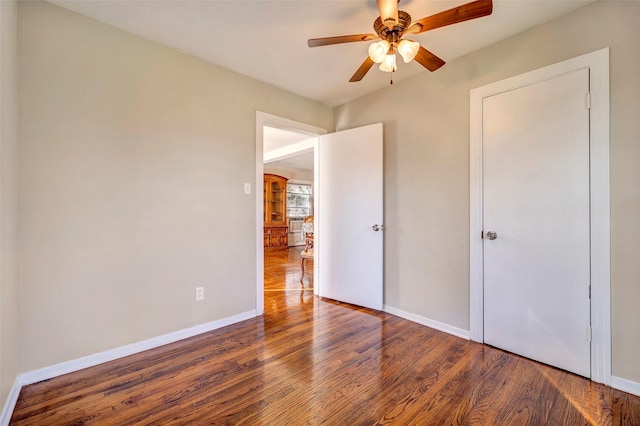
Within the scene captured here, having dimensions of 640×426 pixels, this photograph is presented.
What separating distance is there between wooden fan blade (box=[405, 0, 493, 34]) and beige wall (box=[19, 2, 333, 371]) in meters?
1.78

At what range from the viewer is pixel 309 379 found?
1.79 metres

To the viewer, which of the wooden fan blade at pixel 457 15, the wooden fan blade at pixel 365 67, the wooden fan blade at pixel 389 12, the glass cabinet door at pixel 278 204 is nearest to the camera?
the wooden fan blade at pixel 457 15

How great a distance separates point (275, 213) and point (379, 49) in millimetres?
6395

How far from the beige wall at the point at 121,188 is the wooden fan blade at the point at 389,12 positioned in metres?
1.63

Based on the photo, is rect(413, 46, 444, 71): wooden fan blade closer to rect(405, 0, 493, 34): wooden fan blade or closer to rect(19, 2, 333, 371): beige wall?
rect(405, 0, 493, 34): wooden fan blade

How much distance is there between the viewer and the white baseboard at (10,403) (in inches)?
54.7

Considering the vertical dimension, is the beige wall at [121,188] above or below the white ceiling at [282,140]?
below

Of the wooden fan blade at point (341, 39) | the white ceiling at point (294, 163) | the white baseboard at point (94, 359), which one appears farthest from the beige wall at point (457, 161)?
the white ceiling at point (294, 163)

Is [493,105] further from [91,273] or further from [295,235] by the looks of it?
[295,235]

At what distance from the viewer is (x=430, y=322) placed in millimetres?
2613

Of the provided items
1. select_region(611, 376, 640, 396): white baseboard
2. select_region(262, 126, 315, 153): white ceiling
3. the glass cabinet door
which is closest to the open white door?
select_region(262, 126, 315, 153): white ceiling

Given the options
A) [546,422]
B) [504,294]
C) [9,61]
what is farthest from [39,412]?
[504,294]

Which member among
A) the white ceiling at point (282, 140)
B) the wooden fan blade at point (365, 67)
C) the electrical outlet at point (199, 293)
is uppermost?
the white ceiling at point (282, 140)

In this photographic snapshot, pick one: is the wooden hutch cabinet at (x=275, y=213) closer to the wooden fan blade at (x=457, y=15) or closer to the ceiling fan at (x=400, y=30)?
the ceiling fan at (x=400, y=30)
